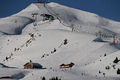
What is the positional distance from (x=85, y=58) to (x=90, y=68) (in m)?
16.0

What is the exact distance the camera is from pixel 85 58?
50.8 m

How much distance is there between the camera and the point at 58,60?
5553 cm

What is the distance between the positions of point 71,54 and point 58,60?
4.36 m

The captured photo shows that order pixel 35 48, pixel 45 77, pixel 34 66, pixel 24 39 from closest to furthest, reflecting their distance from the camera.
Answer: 1. pixel 45 77
2. pixel 34 66
3. pixel 35 48
4. pixel 24 39

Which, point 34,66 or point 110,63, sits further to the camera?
point 34,66

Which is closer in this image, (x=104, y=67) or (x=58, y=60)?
(x=104, y=67)

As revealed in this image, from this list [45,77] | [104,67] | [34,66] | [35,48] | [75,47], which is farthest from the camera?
[35,48]

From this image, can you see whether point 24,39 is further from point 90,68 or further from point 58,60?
point 90,68

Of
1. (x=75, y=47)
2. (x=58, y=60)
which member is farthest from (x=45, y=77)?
(x=75, y=47)

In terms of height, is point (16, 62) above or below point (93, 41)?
below

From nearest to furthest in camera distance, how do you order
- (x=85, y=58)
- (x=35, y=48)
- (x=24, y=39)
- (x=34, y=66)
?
(x=34, y=66) → (x=85, y=58) → (x=35, y=48) → (x=24, y=39)

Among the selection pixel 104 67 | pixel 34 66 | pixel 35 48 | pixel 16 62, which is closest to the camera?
pixel 104 67

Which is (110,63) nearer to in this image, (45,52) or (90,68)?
(90,68)

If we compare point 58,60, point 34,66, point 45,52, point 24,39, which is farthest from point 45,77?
point 24,39
